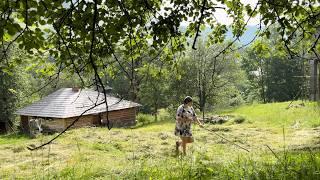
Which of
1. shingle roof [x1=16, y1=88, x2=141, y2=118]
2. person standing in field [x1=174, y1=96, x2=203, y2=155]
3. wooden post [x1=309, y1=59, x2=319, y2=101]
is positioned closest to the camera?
person standing in field [x1=174, y1=96, x2=203, y2=155]

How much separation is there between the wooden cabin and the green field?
8631 mm

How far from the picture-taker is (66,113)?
26.3m

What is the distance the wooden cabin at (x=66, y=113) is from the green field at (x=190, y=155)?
28.3 ft

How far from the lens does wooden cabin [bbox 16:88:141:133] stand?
1040 inches

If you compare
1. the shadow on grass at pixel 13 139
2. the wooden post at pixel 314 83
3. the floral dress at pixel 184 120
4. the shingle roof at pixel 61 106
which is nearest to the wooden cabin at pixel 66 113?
the shingle roof at pixel 61 106

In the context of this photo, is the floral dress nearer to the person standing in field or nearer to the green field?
the person standing in field

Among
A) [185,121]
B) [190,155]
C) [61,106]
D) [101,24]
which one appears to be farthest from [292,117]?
[101,24]

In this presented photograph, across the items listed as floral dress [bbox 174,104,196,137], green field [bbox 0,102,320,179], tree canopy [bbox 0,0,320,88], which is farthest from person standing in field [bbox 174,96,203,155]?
tree canopy [bbox 0,0,320,88]

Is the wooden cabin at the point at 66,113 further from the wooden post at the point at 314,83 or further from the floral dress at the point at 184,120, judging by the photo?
the floral dress at the point at 184,120

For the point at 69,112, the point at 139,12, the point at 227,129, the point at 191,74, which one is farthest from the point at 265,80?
the point at 139,12

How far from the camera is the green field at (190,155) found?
3664 millimetres

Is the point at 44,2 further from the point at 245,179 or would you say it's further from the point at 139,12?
the point at 245,179

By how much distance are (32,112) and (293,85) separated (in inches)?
1155

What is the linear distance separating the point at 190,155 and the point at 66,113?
21.3 meters
